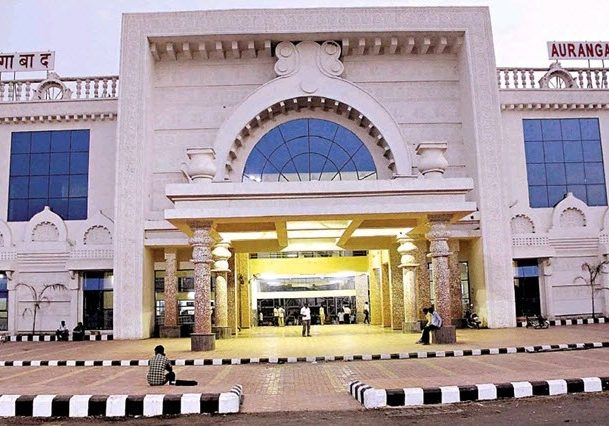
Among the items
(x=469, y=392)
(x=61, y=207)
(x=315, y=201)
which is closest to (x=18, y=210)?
(x=61, y=207)

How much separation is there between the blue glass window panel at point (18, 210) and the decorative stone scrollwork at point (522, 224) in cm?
1872

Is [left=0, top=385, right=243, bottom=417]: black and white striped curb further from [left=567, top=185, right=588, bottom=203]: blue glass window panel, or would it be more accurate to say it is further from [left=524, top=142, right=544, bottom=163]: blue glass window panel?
[left=567, top=185, right=588, bottom=203]: blue glass window panel

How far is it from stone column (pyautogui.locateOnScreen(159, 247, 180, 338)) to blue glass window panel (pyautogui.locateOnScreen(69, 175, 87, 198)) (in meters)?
4.64

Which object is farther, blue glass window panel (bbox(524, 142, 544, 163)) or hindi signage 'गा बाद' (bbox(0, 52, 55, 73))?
hindi signage 'गा बाद' (bbox(0, 52, 55, 73))

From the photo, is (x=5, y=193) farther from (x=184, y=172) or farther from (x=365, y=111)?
(x=365, y=111)

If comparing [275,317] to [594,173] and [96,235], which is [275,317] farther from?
[594,173]

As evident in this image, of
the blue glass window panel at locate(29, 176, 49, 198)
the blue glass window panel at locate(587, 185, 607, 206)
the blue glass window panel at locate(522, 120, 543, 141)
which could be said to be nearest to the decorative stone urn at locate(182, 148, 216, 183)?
the blue glass window panel at locate(29, 176, 49, 198)

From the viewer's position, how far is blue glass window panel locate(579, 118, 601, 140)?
24969mm

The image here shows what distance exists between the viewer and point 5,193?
2477 centimetres

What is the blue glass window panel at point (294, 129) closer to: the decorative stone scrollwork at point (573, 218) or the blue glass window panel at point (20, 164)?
the blue glass window panel at point (20, 164)

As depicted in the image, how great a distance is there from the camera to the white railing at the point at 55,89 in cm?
2492

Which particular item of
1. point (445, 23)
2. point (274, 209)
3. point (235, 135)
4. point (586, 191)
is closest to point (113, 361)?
point (274, 209)

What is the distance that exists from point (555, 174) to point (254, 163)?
38.4 ft

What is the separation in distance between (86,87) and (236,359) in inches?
601
